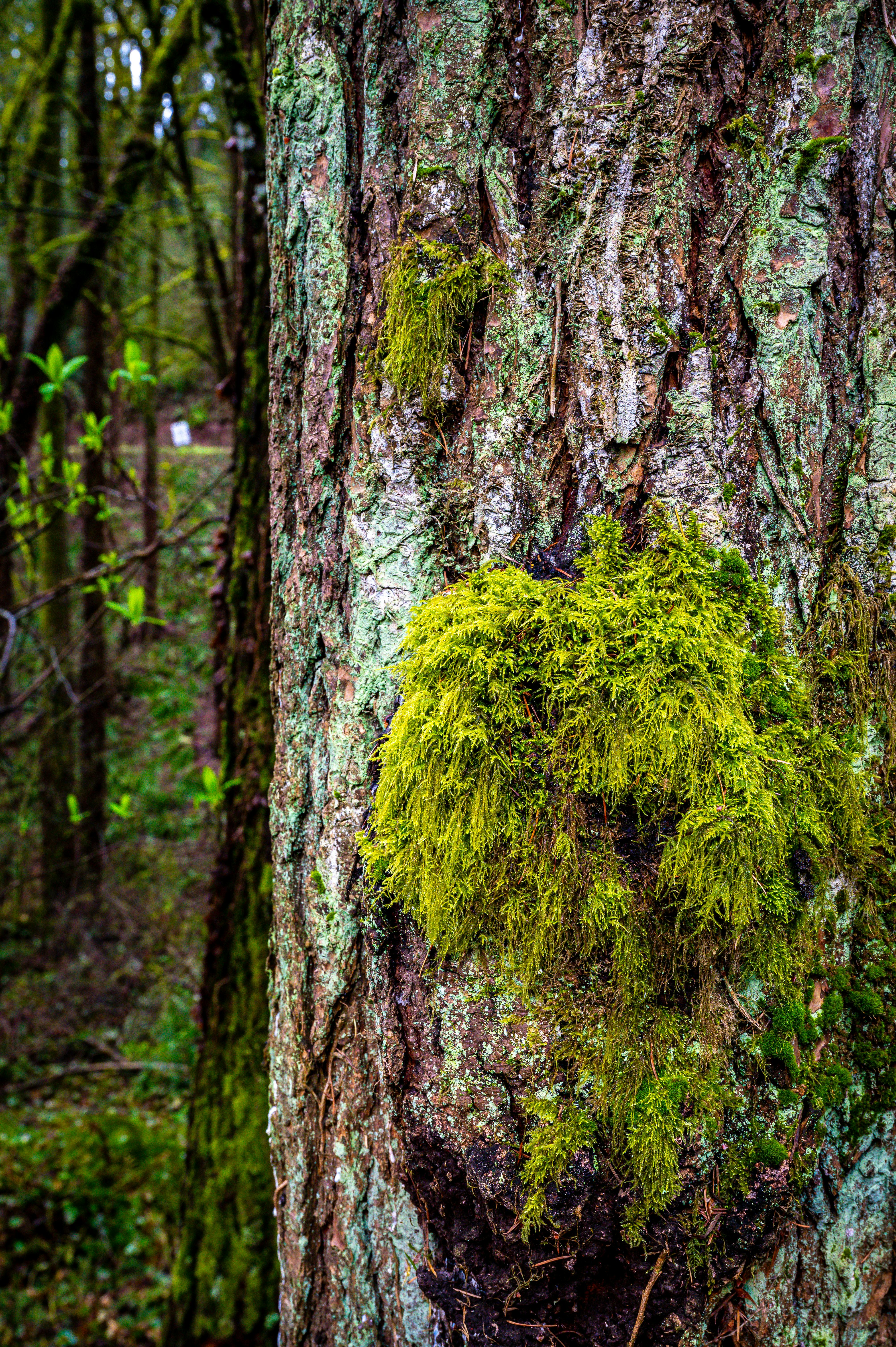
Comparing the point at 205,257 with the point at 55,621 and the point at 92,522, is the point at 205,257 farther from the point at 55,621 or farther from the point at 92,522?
the point at 55,621

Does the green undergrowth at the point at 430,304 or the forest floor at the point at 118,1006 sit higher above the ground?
the green undergrowth at the point at 430,304

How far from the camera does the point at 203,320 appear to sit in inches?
367

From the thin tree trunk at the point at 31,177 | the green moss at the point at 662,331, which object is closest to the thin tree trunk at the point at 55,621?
the thin tree trunk at the point at 31,177

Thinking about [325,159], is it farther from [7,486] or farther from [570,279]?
[7,486]

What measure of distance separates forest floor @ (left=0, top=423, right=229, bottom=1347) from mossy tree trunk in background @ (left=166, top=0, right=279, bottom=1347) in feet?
1.12

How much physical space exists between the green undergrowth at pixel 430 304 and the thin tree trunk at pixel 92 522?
16.8 ft

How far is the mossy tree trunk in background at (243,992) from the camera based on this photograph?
2.28 m

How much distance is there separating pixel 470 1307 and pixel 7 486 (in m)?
4.86

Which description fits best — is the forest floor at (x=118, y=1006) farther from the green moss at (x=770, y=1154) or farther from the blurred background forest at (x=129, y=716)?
Result: the green moss at (x=770, y=1154)

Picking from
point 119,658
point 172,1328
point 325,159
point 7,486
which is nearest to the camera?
point 325,159

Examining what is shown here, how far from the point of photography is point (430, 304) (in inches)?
37.5

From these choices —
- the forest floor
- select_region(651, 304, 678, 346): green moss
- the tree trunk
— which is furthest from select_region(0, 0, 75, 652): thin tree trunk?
select_region(651, 304, 678, 346): green moss

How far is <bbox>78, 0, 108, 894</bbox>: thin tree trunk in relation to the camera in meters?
6.01

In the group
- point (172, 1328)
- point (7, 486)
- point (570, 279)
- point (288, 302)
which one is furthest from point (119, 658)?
point (570, 279)
